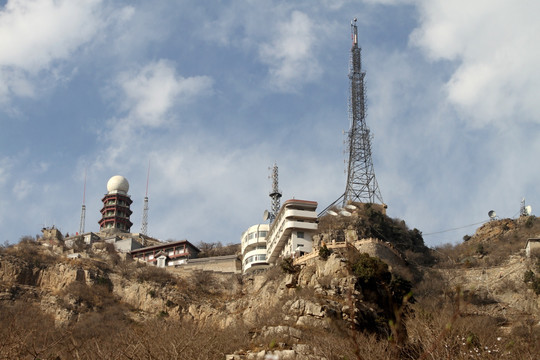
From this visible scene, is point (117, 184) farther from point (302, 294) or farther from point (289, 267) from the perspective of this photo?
point (302, 294)

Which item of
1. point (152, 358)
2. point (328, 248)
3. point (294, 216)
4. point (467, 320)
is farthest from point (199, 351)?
point (294, 216)

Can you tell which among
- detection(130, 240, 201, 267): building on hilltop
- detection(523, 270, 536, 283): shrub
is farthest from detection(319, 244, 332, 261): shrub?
detection(130, 240, 201, 267): building on hilltop

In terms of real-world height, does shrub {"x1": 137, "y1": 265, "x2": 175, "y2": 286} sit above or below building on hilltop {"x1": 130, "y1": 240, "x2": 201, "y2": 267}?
below

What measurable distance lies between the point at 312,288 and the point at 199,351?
23333 mm

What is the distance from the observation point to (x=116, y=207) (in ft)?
362

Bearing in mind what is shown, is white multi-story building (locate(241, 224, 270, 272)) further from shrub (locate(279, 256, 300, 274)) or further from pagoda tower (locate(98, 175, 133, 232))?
pagoda tower (locate(98, 175, 133, 232))

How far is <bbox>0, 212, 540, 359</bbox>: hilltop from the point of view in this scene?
46.9 m

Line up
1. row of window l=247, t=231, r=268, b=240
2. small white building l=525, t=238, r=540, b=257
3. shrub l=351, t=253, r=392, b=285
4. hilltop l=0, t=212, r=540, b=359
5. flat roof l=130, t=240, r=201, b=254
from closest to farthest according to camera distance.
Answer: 1. hilltop l=0, t=212, r=540, b=359
2. shrub l=351, t=253, r=392, b=285
3. small white building l=525, t=238, r=540, b=257
4. row of window l=247, t=231, r=268, b=240
5. flat roof l=130, t=240, r=201, b=254

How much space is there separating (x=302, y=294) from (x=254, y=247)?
85.1ft

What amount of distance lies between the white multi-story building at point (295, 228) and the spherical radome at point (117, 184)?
139 feet

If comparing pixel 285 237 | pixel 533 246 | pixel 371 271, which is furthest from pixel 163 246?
pixel 533 246

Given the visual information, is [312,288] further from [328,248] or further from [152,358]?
[152,358]

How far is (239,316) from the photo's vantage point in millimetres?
65625

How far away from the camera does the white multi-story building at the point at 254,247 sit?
7953cm
